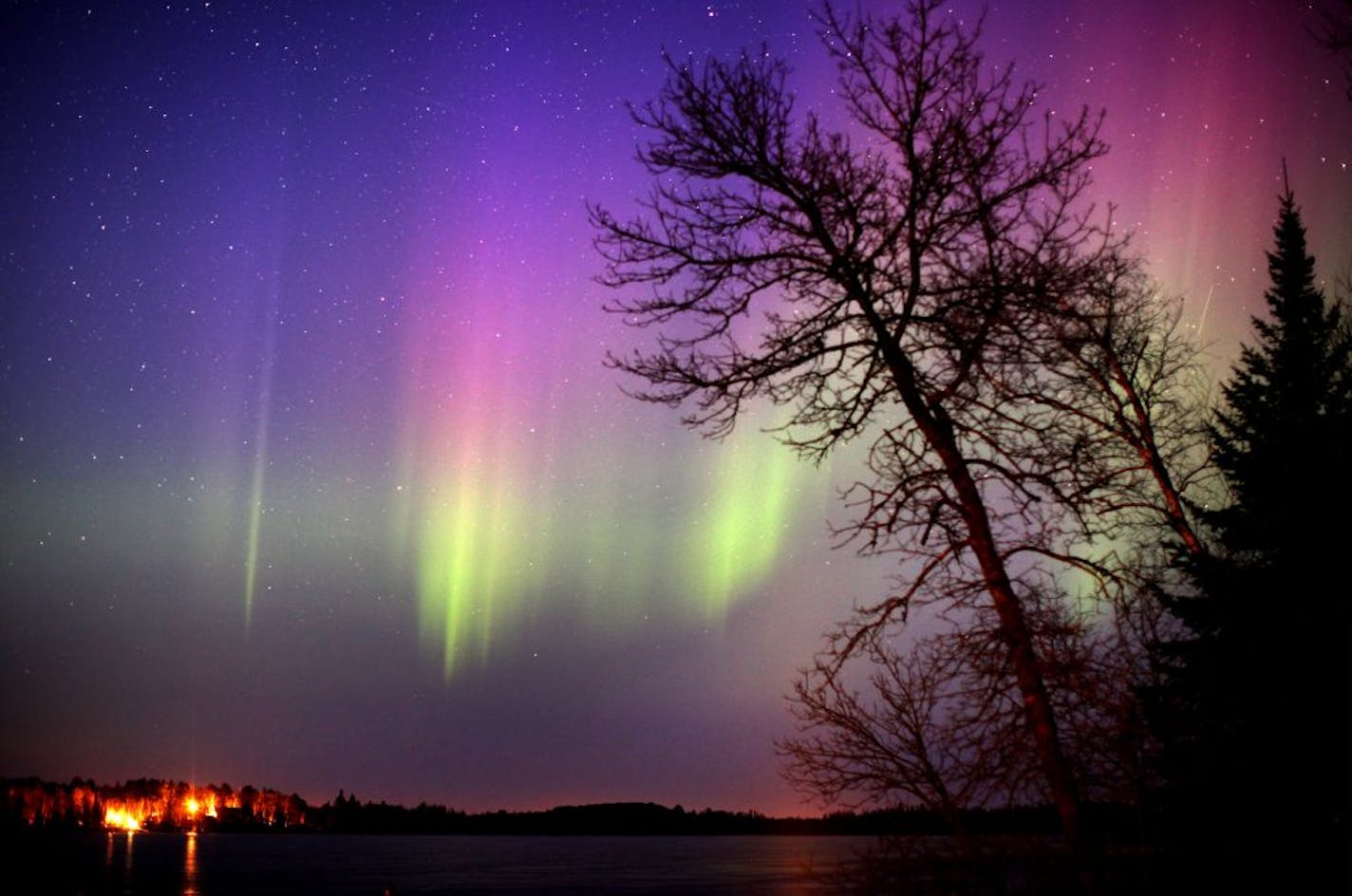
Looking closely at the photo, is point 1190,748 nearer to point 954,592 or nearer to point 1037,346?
point 954,592

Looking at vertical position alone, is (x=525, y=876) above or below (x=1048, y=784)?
below

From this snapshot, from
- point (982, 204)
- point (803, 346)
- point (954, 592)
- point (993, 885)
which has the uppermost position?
point (982, 204)

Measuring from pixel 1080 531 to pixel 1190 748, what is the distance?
5665 mm

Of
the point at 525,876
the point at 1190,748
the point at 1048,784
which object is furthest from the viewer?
the point at 525,876

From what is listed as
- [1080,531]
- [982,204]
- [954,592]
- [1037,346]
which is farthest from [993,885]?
[982,204]

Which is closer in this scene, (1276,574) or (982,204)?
(982,204)

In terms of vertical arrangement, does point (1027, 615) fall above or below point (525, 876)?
above

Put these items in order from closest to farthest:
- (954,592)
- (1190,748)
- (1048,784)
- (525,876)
Result: (1048,784) < (954,592) < (1190,748) < (525,876)

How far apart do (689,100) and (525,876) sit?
131m

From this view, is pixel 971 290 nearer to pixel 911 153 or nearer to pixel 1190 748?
pixel 911 153

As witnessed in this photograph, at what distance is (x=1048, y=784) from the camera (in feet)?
19.8

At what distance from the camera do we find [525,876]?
125 metres

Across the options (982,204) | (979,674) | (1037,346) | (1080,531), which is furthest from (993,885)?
(982,204)

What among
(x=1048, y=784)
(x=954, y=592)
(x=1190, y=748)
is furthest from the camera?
(x=1190, y=748)
